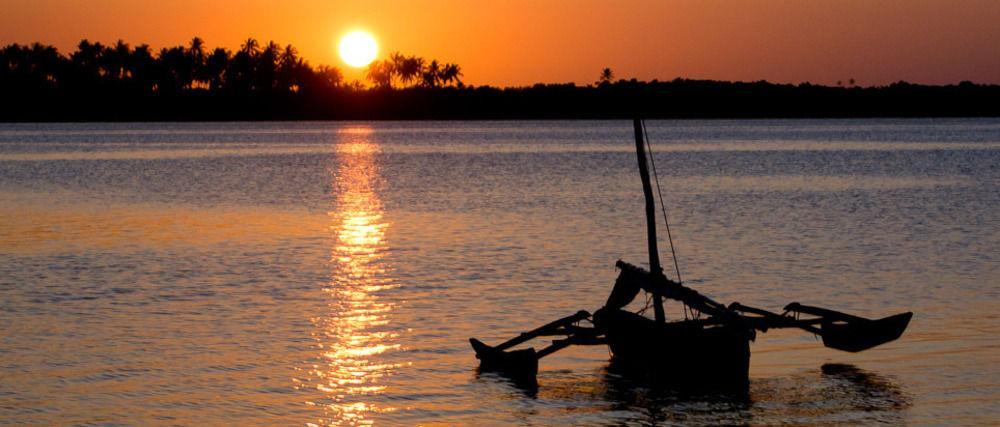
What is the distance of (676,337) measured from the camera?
19.3m

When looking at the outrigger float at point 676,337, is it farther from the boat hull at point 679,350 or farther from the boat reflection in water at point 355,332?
the boat reflection in water at point 355,332

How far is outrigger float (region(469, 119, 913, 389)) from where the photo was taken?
741 inches

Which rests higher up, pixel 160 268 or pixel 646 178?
pixel 646 178

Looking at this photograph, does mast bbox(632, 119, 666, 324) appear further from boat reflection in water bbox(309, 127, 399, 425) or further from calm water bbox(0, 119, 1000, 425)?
boat reflection in water bbox(309, 127, 399, 425)

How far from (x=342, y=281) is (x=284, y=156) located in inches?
3700

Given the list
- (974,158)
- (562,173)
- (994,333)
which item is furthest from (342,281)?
(974,158)

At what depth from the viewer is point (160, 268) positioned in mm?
32469

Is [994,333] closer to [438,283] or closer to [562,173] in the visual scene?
[438,283]

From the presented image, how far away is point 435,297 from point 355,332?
4.31 meters

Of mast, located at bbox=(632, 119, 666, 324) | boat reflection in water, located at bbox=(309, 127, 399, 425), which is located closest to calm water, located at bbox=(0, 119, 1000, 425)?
boat reflection in water, located at bbox=(309, 127, 399, 425)

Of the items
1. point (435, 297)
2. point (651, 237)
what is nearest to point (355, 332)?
point (435, 297)

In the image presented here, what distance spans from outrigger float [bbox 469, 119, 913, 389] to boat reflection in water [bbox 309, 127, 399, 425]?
79.5 inches

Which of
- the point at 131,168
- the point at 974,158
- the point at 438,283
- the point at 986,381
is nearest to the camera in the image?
the point at 986,381

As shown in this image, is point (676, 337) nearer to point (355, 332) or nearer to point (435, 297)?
point (355, 332)
